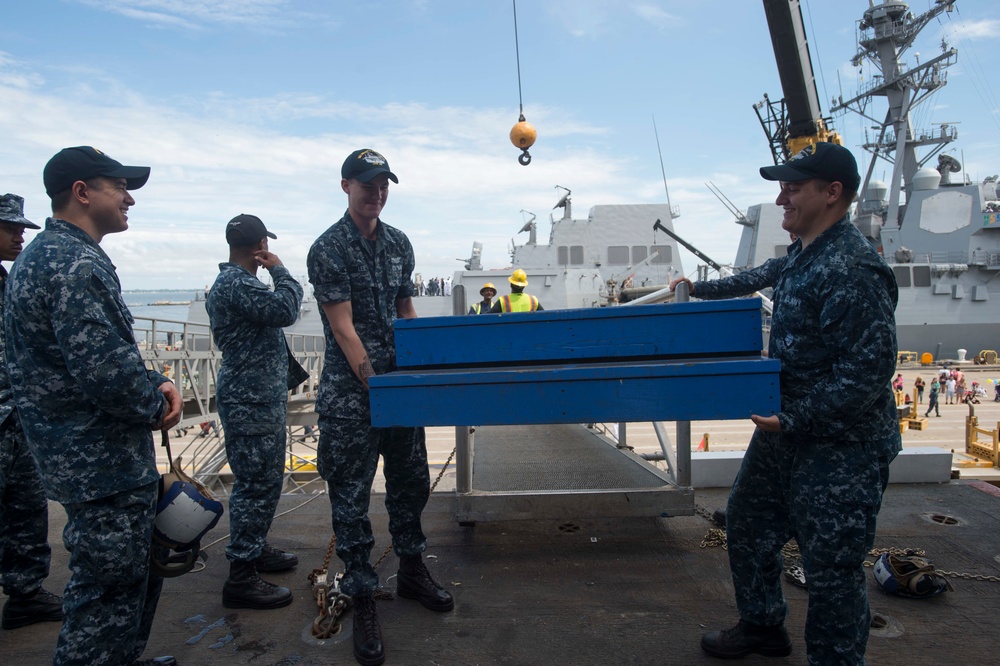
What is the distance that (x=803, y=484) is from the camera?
2.17 meters

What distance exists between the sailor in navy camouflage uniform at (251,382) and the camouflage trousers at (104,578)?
907mm

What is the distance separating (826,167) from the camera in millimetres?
2188

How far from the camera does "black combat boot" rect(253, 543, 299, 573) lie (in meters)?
3.35

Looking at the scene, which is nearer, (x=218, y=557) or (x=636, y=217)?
(x=218, y=557)

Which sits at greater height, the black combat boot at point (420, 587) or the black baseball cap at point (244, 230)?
the black baseball cap at point (244, 230)

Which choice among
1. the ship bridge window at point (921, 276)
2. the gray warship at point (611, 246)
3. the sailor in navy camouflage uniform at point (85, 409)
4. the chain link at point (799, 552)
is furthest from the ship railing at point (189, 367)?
the ship bridge window at point (921, 276)

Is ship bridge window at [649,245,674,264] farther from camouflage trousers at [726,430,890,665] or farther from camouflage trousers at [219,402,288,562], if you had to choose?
camouflage trousers at [726,430,890,665]

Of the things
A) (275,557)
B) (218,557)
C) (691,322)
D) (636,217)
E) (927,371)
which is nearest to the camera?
(691,322)

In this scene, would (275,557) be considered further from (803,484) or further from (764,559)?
(803,484)

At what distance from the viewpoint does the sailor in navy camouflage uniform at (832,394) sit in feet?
6.65

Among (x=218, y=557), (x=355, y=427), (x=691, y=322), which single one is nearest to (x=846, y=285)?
(x=691, y=322)

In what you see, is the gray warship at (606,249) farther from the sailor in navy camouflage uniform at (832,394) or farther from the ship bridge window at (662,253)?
the sailor in navy camouflage uniform at (832,394)

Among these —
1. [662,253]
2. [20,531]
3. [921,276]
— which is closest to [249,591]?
[20,531]

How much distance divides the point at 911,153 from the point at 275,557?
39.8 metres
